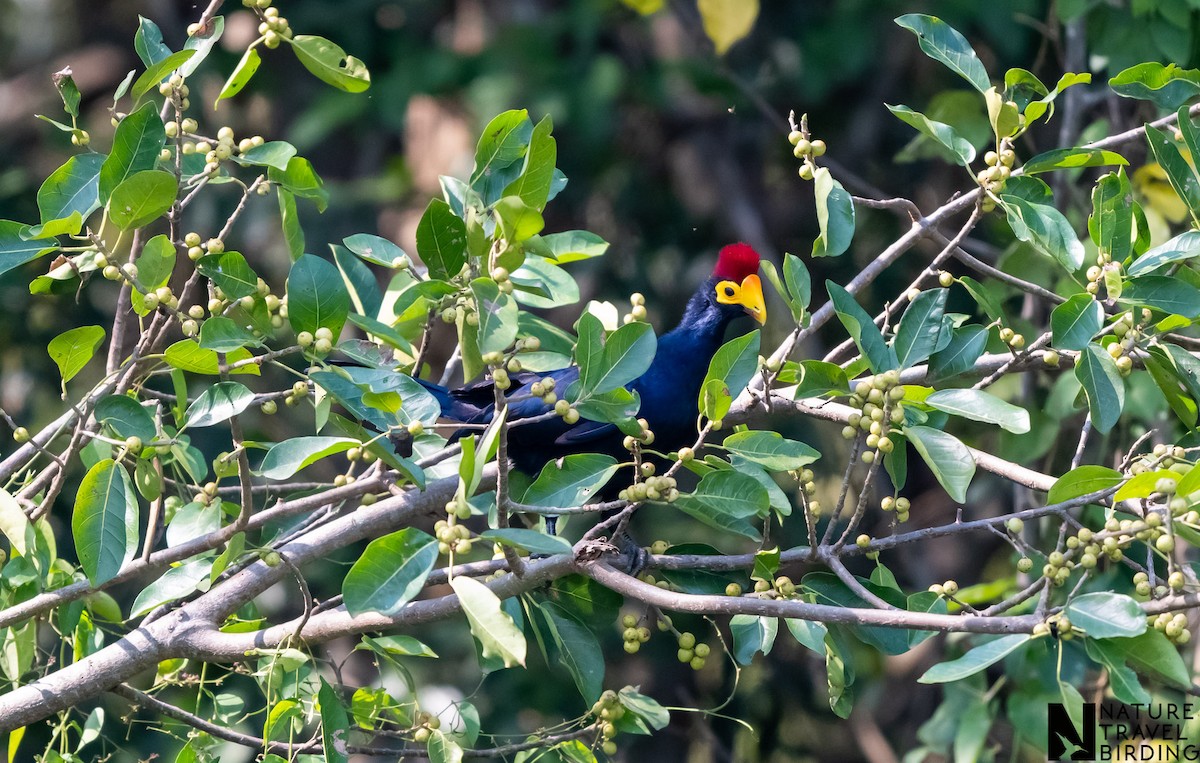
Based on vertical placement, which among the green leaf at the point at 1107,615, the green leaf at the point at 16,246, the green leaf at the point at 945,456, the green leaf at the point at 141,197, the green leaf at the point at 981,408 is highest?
the green leaf at the point at 141,197

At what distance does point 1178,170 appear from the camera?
1.97m

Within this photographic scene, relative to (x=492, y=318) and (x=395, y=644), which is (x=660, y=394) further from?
(x=492, y=318)

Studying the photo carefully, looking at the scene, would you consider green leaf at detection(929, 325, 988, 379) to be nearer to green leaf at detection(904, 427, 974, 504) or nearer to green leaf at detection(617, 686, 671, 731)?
green leaf at detection(904, 427, 974, 504)

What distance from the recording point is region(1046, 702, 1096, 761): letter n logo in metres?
2.16

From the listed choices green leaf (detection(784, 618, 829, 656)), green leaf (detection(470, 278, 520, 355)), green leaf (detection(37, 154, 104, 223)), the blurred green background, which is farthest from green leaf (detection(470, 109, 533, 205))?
the blurred green background

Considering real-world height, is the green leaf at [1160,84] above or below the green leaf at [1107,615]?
above

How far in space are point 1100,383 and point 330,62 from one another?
4.30 feet

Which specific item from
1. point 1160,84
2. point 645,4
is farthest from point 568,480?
point 645,4

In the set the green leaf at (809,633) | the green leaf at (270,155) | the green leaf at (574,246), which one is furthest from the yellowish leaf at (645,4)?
the green leaf at (809,633)

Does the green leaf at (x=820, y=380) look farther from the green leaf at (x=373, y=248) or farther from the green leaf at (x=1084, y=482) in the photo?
the green leaf at (x=373, y=248)

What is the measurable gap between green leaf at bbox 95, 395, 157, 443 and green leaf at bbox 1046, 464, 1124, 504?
4.24ft

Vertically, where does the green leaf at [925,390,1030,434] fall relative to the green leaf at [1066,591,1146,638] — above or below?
above

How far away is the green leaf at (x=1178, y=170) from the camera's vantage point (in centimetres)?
193

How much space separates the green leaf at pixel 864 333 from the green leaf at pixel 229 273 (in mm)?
761
